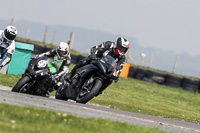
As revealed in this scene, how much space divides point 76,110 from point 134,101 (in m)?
9.10

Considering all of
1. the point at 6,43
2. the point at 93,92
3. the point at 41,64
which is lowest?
the point at 93,92

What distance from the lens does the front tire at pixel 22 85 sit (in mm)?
9933

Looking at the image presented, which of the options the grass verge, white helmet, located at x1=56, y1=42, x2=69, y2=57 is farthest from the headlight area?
the grass verge

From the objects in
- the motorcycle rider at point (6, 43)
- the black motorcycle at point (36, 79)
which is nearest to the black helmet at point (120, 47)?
the black motorcycle at point (36, 79)

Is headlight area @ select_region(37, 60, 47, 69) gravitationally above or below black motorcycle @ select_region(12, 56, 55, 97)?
above

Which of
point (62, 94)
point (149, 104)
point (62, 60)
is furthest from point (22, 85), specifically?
point (149, 104)

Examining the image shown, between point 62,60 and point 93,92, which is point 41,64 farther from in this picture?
point 93,92

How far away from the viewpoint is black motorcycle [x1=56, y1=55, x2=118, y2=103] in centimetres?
982

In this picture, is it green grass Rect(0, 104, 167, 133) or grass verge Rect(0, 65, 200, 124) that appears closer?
green grass Rect(0, 104, 167, 133)

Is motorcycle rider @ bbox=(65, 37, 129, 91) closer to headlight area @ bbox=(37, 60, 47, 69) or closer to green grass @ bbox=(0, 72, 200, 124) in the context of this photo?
headlight area @ bbox=(37, 60, 47, 69)

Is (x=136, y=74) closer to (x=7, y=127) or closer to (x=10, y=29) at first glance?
(x=10, y=29)

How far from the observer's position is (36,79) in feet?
33.9

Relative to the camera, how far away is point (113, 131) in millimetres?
6074

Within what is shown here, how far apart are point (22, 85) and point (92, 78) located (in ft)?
5.35
